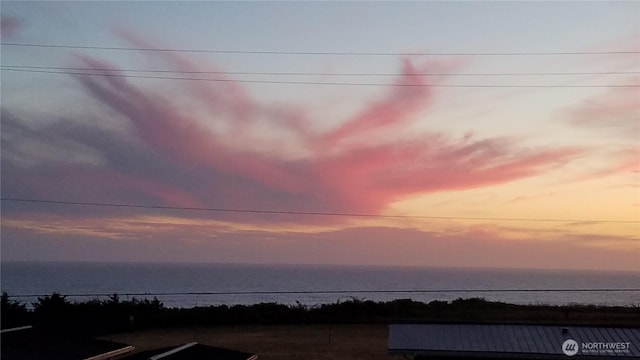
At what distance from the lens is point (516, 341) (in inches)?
864

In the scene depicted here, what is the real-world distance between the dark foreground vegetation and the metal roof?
2473cm

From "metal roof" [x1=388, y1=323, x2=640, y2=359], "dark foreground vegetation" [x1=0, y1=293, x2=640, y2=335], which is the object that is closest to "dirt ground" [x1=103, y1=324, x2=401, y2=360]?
"dark foreground vegetation" [x1=0, y1=293, x2=640, y2=335]

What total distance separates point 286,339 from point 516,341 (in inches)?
927

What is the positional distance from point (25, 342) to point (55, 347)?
89 centimetres

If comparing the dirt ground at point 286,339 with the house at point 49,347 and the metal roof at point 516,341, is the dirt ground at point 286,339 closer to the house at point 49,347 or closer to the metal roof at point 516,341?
the metal roof at point 516,341

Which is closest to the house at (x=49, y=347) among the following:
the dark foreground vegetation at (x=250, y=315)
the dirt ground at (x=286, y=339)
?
the dirt ground at (x=286, y=339)

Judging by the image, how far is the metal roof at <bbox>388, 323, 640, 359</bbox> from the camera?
21.2m

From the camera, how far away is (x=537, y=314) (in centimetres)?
5566

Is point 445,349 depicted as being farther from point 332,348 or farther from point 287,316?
point 287,316

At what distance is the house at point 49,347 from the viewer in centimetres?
1988

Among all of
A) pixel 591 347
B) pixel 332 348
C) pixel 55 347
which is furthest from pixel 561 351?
pixel 332 348

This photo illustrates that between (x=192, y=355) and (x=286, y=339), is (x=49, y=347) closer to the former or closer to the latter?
(x=192, y=355)

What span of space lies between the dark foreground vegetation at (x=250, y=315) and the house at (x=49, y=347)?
24.2 metres

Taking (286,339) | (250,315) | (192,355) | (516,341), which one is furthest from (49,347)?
(250,315)
